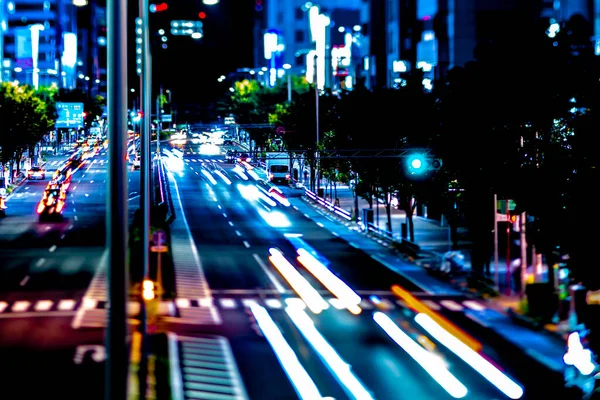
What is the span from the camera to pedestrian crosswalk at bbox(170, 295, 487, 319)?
34844 millimetres

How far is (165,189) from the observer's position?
317 ft

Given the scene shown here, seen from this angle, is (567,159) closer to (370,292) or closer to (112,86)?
(370,292)

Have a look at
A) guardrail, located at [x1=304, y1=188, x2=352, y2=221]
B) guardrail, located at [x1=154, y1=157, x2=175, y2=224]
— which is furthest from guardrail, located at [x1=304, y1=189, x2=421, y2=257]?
guardrail, located at [x1=154, y1=157, x2=175, y2=224]

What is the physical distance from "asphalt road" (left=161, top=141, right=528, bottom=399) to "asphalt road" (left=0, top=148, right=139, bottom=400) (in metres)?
2.97

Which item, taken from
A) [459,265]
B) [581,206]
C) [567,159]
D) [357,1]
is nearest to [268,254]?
[459,265]

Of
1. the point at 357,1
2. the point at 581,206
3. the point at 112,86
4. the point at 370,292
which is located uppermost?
the point at 357,1

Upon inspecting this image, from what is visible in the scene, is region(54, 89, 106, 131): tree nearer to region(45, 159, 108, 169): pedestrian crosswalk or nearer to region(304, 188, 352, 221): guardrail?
region(45, 159, 108, 169): pedestrian crosswalk

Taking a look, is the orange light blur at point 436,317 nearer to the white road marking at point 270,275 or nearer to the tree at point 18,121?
the white road marking at point 270,275

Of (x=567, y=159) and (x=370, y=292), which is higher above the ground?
(x=567, y=159)

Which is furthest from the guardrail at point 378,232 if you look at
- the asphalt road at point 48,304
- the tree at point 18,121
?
the tree at point 18,121

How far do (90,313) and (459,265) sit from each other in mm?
16887

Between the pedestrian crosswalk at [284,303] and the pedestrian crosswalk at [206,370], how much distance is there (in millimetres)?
6055

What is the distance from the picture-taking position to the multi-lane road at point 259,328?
22.6 metres

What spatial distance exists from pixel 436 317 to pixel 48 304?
1383 centimetres
